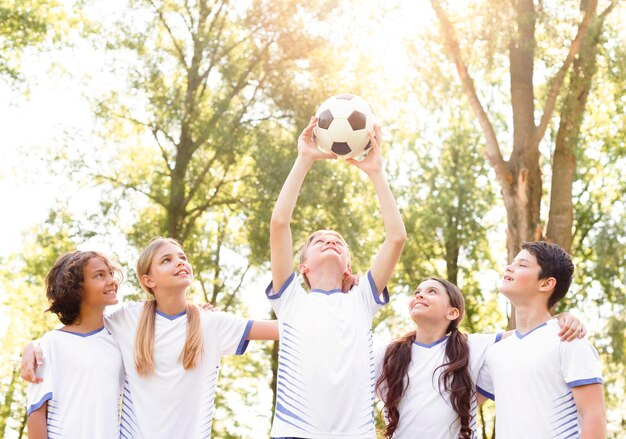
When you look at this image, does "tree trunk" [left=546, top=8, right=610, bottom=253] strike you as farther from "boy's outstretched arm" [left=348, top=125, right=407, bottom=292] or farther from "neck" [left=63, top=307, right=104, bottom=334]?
"neck" [left=63, top=307, right=104, bottom=334]

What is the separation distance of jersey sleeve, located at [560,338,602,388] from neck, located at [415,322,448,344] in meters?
0.99

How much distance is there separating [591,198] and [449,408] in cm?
1791

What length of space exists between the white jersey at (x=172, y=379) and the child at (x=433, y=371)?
3.28 ft

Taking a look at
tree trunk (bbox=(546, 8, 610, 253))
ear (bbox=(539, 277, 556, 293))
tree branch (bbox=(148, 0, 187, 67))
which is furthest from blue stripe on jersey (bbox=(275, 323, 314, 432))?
tree branch (bbox=(148, 0, 187, 67))

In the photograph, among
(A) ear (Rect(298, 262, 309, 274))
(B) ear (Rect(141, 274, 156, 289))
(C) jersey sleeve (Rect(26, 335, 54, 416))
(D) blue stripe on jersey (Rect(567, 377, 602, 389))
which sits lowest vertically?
(C) jersey sleeve (Rect(26, 335, 54, 416))

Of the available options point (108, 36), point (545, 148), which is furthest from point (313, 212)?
point (545, 148)

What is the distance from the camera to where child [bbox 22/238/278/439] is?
476cm

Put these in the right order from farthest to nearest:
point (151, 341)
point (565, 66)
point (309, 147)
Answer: point (565, 66), point (309, 147), point (151, 341)

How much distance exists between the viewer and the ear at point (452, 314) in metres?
5.35

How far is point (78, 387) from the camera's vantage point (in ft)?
15.6

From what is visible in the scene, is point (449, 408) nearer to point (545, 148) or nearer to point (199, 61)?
point (199, 61)

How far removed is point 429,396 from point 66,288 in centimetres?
238

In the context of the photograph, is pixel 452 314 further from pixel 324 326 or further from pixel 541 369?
pixel 324 326

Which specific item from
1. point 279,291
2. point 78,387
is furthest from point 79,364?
point 279,291
